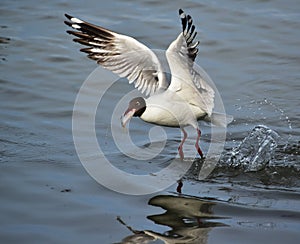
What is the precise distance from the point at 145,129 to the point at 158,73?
120 cm

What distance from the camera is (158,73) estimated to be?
7191 millimetres

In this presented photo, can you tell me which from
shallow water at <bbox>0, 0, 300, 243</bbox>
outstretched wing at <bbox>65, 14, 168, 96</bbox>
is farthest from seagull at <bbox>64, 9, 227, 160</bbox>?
shallow water at <bbox>0, 0, 300, 243</bbox>

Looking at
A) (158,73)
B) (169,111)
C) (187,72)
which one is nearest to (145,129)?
(169,111)

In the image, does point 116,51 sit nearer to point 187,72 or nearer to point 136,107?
point 136,107

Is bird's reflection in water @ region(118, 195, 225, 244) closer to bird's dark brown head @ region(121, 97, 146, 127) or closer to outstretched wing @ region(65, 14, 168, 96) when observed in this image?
bird's dark brown head @ region(121, 97, 146, 127)

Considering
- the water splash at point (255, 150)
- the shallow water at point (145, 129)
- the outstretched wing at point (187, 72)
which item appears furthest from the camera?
the water splash at point (255, 150)

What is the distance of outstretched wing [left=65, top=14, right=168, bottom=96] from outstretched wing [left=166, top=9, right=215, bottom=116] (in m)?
0.17

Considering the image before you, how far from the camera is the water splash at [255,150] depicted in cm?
704

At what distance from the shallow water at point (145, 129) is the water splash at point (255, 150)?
3.5 inches

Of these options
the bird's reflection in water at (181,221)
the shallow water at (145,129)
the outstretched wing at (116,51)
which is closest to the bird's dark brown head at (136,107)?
the outstretched wing at (116,51)

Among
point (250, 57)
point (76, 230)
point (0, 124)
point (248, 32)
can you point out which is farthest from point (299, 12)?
point (76, 230)

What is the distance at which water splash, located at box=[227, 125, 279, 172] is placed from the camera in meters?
7.04

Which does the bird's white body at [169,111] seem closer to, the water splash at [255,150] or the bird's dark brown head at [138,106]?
the bird's dark brown head at [138,106]

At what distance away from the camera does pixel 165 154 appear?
7504mm
